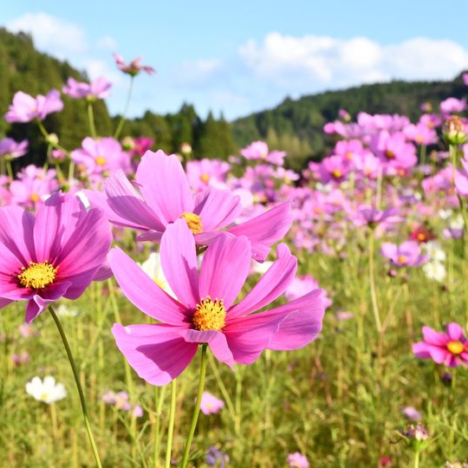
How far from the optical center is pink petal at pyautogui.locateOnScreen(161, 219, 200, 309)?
410mm

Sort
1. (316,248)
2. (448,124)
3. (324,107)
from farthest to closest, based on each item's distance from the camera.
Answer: (324,107)
(316,248)
(448,124)

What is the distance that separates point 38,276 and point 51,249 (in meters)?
0.03

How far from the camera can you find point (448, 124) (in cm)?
93

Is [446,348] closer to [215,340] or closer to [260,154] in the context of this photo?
[215,340]

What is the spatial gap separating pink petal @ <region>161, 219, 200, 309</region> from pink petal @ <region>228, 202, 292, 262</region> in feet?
0.20

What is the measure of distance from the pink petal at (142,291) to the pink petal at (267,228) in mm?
90

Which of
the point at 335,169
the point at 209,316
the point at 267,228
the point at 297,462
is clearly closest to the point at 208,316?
the point at 209,316

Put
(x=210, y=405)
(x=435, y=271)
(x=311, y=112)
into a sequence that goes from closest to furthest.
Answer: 1. (x=210, y=405)
2. (x=435, y=271)
3. (x=311, y=112)

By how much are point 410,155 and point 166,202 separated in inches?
43.2

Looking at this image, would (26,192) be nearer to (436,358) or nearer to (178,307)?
(436,358)

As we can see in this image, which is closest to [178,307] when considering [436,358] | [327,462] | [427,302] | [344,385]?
[436,358]

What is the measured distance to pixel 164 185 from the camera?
52 centimetres

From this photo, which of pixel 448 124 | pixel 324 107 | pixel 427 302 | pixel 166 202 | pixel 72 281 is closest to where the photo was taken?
pixel 72 281

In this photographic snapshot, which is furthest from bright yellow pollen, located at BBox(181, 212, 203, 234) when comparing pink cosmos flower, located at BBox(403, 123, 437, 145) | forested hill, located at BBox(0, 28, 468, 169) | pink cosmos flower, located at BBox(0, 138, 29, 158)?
pink cosmos flower, located at BBox(0, 138, 29, 158)
